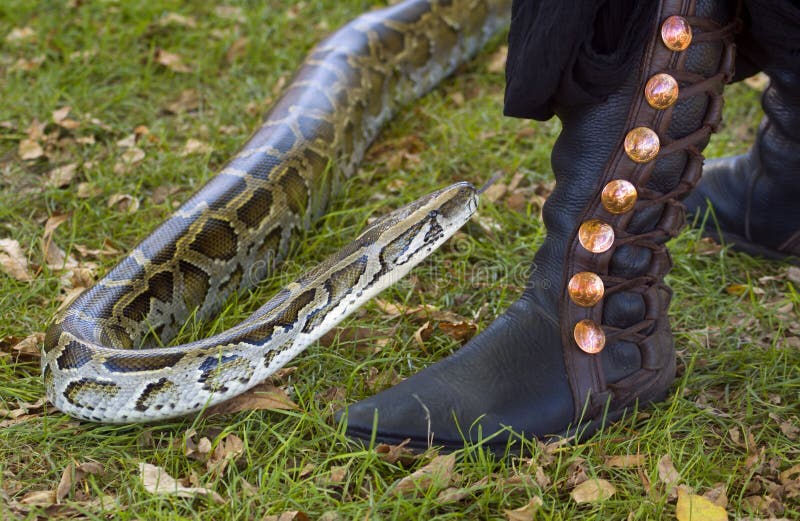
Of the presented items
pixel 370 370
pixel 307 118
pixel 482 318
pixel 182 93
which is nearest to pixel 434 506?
pixel 370 370

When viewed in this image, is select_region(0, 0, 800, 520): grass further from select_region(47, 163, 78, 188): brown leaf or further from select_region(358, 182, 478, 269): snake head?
select_region(358, 182, 478, 269): snake head

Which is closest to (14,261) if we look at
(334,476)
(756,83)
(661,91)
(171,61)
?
(334,476)

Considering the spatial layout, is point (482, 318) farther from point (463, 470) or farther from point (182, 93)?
point (182, 93)

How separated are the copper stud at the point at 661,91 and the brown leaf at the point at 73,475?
2714 millimetres

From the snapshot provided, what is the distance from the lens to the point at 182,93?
682cm

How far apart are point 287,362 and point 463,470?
1.04 m

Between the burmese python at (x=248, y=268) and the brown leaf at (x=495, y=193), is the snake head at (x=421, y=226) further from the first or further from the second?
the brown leaf at (x=495, y=193)

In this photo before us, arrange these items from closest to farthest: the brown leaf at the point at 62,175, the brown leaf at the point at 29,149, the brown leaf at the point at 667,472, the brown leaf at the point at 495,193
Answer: the brown leaf at the point at 667,472, the brown leaf at the point at 495,193, the brown leaf at the point at 62,175, the brown leaf at the point at 29,149

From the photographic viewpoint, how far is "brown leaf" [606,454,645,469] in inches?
135

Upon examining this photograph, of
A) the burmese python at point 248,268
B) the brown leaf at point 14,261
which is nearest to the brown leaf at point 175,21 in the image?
the burmese python at point 248,268

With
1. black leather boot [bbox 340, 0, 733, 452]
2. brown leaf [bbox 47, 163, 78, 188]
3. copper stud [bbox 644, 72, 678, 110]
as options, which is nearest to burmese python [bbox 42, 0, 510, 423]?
black leather boot [bbox 340, 0, 733, 452]

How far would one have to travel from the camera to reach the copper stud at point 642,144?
3.28m

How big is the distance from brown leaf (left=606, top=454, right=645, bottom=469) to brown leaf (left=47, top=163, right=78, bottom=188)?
13.3ft

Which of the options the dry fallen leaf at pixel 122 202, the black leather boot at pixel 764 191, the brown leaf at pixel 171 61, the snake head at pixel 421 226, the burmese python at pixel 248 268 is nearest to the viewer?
the burmese python at pixel 248 268
